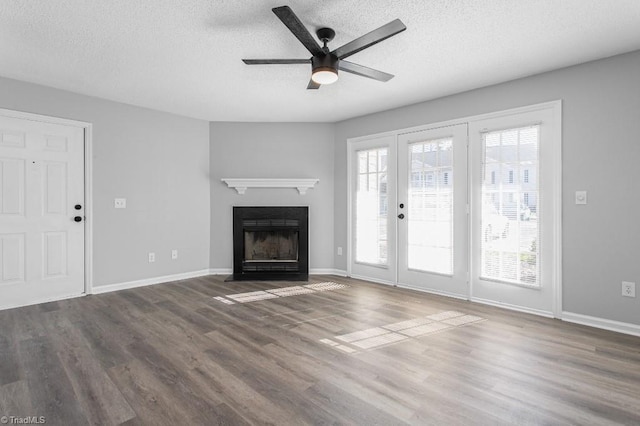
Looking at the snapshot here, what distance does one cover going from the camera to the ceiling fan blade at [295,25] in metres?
1.88

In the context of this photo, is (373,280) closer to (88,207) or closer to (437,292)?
(437,292)

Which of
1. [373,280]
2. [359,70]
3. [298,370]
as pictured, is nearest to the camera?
[298,370]

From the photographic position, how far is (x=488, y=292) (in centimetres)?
361

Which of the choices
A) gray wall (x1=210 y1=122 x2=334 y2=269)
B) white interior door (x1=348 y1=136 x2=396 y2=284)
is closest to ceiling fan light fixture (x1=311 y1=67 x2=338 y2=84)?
white interior door (x1=348 y1=136 x2=396 y2=284)

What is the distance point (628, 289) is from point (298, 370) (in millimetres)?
2925

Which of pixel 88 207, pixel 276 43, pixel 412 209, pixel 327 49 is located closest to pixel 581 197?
pixel 412 209

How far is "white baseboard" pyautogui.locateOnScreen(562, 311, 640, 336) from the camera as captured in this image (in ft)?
9.07

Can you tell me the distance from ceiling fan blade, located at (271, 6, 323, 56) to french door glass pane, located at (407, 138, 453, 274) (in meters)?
2.25

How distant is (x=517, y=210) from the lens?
3391 millimetres

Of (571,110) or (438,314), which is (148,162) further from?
(571,110)

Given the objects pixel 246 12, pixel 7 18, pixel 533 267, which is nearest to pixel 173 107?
pixel 7 18

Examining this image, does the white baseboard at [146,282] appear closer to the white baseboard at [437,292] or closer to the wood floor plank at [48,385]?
the wood floor plank at [48,385]

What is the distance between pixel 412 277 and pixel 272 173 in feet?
8.60

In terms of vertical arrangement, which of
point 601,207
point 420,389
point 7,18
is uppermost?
point 7,18
